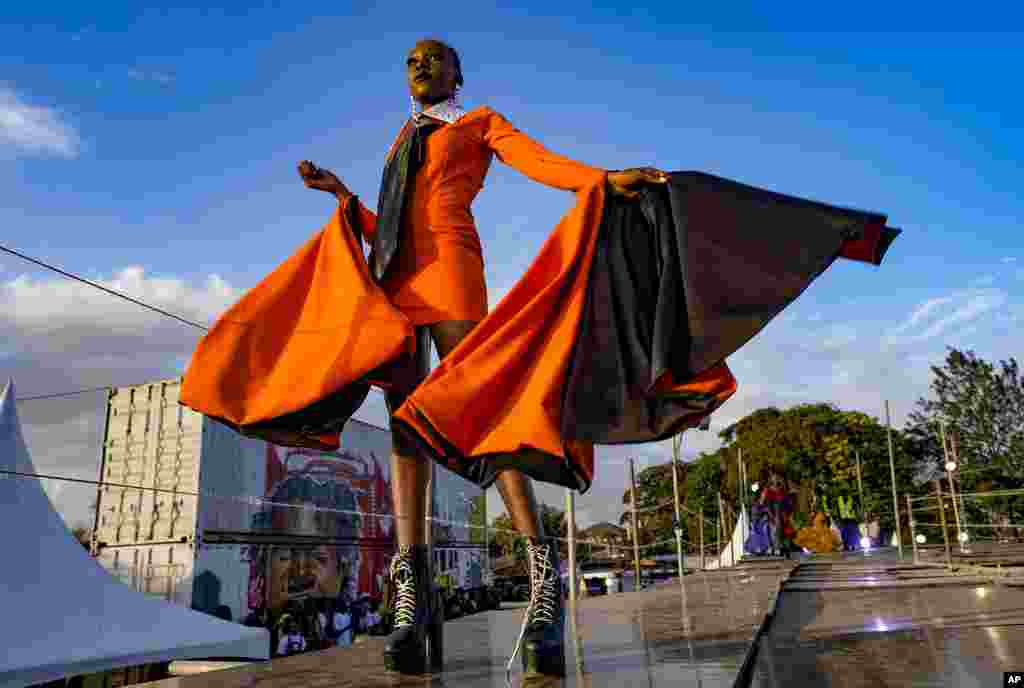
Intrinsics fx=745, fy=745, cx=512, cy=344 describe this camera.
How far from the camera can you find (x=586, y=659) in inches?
83.1

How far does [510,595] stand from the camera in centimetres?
2041

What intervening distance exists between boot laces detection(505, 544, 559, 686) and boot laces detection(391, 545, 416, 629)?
307 millimetres

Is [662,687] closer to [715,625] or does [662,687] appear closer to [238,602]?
[715,625]

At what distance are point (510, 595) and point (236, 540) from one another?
37.9 feet

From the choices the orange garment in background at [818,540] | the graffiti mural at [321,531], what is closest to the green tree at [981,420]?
the orange garment in background at [818,540]

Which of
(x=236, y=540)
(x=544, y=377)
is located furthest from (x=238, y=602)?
(x=544, y=377)

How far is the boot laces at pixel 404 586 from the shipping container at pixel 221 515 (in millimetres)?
7130

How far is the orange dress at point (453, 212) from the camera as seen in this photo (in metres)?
2.12

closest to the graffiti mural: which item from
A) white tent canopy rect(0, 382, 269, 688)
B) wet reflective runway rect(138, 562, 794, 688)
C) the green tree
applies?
white tent canopy rect(0, 382, 269, 688)

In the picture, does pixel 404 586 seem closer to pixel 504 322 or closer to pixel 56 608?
pixel 504 322

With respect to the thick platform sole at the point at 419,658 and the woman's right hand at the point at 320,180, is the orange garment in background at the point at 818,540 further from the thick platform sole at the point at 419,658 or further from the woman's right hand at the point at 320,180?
the woman's right hand at the point at 320,180

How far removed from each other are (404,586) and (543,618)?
424 millimetres

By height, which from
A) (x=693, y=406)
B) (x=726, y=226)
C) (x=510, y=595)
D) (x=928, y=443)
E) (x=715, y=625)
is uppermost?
(x=928, y=443)

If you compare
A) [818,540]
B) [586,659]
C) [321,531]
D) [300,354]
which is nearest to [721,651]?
[586,659]
